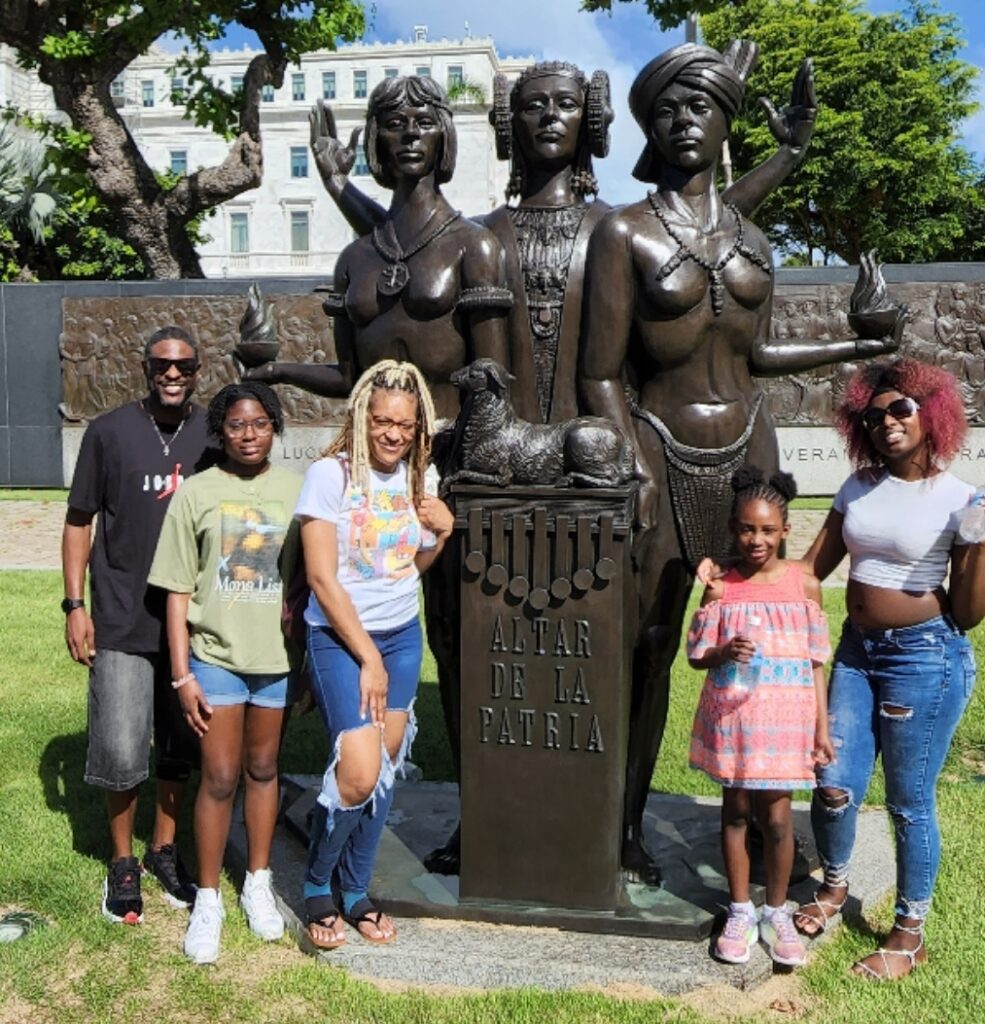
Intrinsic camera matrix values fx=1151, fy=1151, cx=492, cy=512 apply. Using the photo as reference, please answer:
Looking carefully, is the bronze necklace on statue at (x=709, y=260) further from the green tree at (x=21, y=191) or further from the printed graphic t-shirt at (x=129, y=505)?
the green tree at (x=21, y=191)

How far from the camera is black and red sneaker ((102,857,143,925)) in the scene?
395 cm

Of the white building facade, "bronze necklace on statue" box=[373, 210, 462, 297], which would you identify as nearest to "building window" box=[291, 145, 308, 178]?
the white building facade

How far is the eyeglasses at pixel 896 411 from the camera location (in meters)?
3.34

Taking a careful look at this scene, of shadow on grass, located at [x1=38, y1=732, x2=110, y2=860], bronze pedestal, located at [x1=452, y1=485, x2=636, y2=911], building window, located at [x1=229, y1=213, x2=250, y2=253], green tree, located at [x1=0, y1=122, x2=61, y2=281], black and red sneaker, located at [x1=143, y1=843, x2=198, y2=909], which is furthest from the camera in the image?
building window, located at [x1=229, y1=213, x2=250, y2=253]

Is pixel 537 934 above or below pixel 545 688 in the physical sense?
below

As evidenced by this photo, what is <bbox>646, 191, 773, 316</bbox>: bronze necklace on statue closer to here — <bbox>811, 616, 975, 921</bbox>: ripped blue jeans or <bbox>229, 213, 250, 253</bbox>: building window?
<bbox>811, 616, 975, 921</bbox>: ripped blue jeans

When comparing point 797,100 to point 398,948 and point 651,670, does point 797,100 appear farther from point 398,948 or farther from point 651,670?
point 398,948

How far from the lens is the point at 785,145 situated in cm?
409

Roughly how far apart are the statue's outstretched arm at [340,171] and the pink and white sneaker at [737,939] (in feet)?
8.88

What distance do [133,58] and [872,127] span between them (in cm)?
1921

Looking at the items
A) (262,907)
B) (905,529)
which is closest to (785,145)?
(905,529)

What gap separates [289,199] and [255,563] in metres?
48.3

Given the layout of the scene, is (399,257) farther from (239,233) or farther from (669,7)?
(239,233)

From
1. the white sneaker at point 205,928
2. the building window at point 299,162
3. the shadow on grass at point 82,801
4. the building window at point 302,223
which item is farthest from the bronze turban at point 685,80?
the building window at point 299,162
